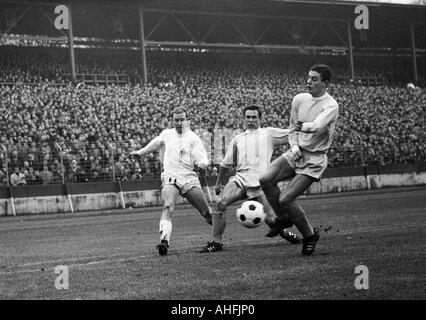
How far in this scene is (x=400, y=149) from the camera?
37.3m

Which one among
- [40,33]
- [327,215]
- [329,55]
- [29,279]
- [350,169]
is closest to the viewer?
[29,279]

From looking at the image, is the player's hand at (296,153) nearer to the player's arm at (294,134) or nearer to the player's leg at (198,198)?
the player's arm at (294,134)

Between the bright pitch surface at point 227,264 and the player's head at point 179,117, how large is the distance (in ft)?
5.83

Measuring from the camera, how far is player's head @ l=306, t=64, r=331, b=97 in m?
10.4

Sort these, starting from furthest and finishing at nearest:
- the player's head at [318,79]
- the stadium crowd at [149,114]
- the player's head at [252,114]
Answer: the stadium crowd at [149,114] → the player's head at [252,114] → the player's head at [318,79]

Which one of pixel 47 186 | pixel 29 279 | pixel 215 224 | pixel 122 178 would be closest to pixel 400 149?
pixel 122 178

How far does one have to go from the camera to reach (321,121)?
33.3 ft

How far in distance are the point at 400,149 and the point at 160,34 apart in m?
17.6

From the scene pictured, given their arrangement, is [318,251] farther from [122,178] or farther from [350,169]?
[350,169]

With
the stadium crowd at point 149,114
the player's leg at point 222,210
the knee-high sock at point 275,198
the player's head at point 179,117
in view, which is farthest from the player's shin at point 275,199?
the stadium crowd at point 149,114

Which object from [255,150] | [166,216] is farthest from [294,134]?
[166,216]

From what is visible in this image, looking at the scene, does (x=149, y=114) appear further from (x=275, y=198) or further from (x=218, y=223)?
(x=275, y=198)

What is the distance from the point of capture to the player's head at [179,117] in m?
12.2
